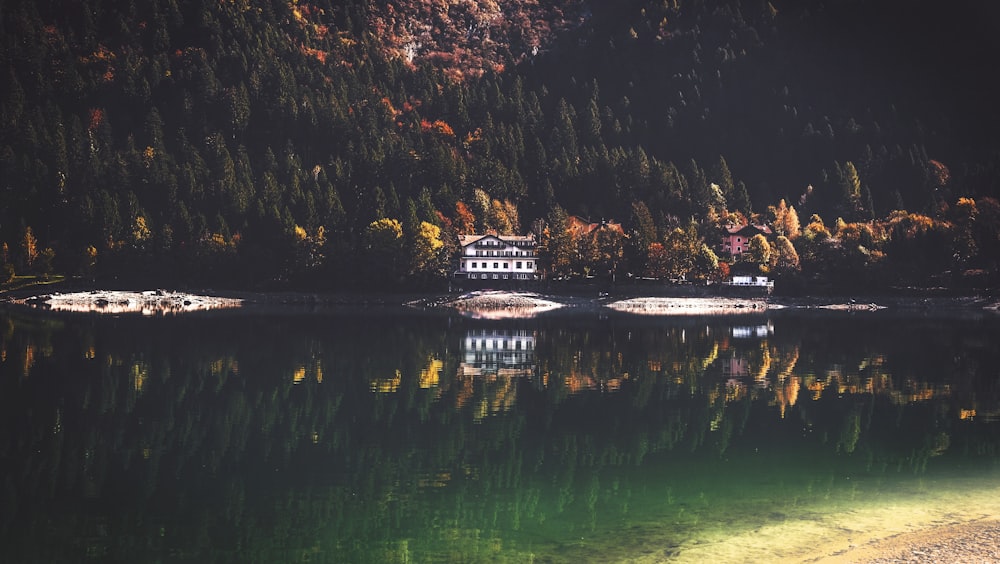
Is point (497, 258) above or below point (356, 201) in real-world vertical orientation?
below

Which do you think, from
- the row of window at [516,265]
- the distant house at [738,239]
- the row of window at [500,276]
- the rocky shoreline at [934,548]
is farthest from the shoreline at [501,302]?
the rocky shoreline at [934,548]

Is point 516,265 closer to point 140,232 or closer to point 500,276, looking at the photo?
point 500,276

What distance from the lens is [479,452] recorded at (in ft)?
107

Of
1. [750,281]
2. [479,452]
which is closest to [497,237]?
[750,281]

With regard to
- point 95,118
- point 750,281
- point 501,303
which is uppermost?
point 95,118

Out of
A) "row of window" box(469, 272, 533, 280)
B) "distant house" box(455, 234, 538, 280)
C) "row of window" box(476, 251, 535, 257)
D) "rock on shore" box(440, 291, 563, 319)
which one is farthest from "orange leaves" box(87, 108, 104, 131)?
"rock on shore" box(440, 291, 563, 319)

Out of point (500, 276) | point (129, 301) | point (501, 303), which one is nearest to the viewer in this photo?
point (129, 301)

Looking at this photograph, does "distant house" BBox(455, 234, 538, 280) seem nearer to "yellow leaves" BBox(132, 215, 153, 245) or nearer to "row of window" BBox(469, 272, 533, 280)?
"row of window" BBox(469, 272, 533, 280)

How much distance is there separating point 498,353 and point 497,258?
82.7m

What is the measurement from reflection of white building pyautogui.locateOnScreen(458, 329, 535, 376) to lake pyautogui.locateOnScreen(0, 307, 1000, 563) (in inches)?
18.6

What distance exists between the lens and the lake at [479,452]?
915 inches

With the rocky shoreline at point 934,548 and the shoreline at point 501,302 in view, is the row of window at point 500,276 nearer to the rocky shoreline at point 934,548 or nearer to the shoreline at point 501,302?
the shoreline at point 501,302

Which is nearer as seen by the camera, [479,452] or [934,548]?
[934,548]

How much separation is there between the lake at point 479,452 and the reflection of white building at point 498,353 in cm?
47
